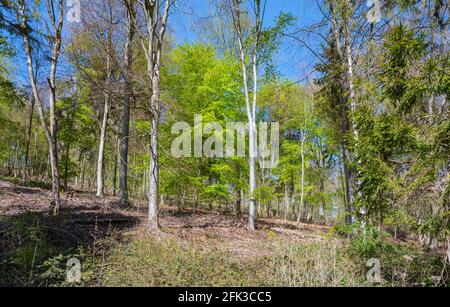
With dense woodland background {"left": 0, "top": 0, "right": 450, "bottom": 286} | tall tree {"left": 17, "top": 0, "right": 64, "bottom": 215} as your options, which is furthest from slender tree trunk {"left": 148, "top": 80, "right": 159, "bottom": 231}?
tall tree {"left": 17, "top": 0, "right": 64, "bottom": 215}

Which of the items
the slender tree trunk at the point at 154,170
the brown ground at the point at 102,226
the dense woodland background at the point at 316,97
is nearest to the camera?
the dense woodland background at the point at 316,97

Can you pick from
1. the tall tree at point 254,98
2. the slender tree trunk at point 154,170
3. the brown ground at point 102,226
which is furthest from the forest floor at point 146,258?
the tall tree at point 254,98

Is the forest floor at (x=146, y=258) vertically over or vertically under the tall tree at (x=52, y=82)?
under

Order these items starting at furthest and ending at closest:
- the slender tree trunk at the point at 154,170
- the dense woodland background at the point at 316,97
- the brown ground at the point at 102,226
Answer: the slender tree trunk at the point at 154,170 → the brown ground at the point at 102,226 → the dense woodland background at the point at 316,97

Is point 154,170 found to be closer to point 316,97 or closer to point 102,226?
point 102,226

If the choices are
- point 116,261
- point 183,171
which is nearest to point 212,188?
point 183,171

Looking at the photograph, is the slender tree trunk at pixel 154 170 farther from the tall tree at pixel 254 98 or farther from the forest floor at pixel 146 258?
the tall tree at pixel 254 98

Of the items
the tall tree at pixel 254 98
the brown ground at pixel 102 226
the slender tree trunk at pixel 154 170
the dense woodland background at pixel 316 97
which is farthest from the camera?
the tall tree at pixel 254 98

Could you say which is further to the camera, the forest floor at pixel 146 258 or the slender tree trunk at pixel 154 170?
the slender tree trunk at pixel 154 170

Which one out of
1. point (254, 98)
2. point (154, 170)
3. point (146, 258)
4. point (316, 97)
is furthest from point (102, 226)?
point (316, 97)

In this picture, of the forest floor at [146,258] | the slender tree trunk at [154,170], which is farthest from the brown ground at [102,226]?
the slender tree trunk at [154,170]

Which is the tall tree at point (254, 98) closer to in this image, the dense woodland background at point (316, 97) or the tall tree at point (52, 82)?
the dense woodland background at point (316, 97)

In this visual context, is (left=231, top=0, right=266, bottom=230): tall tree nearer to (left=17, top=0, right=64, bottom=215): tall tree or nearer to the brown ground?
the brown ground
